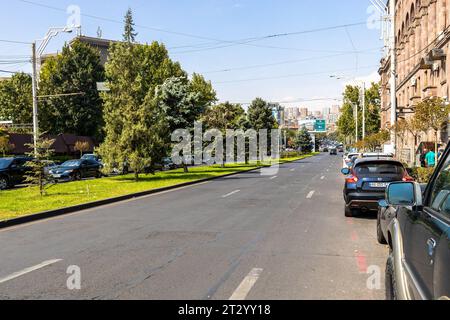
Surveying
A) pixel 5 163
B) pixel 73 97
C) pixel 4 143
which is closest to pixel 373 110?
pixel 73 97

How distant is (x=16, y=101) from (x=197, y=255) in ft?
195

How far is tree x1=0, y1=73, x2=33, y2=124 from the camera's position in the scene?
5822 centimetres

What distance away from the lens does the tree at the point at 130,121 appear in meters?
24.5

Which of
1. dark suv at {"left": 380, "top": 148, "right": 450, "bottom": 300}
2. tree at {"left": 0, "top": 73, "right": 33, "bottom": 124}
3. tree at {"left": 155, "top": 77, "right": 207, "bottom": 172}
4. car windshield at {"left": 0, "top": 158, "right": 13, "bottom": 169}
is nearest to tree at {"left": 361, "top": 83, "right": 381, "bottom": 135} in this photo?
tree at {"left": 0, "top": 73, "right": 33, "bottom": 124}

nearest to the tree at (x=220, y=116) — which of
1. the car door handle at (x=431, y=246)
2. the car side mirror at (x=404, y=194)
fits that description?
the car side mirror at (x=404, y=194)

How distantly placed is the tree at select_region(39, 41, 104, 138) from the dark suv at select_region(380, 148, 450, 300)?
52.6m

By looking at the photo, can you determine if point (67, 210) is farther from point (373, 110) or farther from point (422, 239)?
point (373, 110)

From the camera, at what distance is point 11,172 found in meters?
23.0

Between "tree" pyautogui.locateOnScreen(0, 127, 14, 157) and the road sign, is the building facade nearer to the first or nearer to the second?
"tree" pyautogui.locateOnScreen(0, 127, 14, 157)

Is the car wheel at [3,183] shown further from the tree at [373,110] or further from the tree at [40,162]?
the tree at [373,110]

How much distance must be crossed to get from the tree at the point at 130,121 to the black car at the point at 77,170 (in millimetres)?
3544

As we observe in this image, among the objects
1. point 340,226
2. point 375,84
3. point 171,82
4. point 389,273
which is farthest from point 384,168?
point 375,84

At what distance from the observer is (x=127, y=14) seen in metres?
73.3
